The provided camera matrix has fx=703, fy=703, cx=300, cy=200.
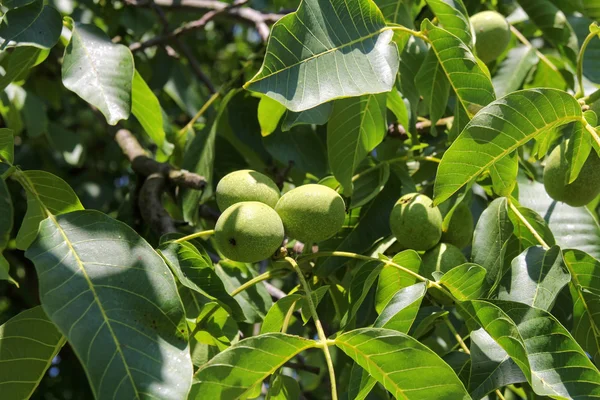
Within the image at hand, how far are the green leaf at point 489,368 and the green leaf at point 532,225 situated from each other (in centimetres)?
31

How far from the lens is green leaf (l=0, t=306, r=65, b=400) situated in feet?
3.45

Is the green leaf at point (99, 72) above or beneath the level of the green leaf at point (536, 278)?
above

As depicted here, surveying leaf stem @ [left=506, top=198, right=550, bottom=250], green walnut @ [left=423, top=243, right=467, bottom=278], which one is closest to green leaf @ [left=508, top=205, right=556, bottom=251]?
leaf stem @ [left=506, top=198, right=550, bottom=250]

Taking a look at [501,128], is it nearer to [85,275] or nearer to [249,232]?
[249,232]

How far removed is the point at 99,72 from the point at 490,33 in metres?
0.97

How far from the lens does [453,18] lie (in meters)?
1.42

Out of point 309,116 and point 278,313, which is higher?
point 309,116

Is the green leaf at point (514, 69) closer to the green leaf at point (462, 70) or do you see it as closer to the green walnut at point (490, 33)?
the green walnut at point (490, 33)

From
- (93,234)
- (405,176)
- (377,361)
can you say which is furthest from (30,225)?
(405,176)

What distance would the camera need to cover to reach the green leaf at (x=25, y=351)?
1.05 meters

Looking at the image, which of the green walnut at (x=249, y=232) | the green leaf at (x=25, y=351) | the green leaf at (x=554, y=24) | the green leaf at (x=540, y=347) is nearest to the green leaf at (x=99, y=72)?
the green walnut at (x=249, y=232)

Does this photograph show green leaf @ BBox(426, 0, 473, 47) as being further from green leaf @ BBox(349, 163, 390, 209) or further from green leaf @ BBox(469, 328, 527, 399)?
green leaf @ BBox(469, 328, 527, 399)

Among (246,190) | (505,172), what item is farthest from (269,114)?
(505,172)

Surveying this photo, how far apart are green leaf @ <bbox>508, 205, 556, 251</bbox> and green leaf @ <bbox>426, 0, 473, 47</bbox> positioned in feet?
1.18
